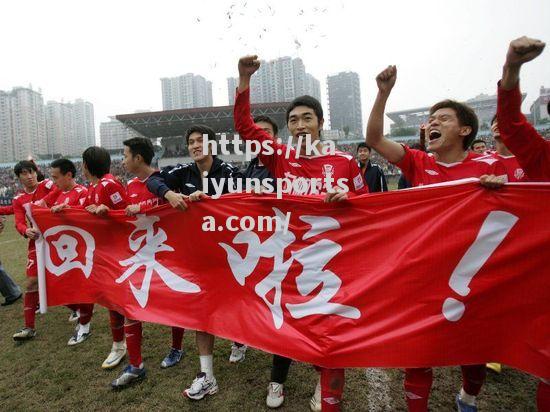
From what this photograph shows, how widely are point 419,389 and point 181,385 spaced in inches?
77.4

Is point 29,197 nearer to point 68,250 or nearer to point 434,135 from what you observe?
point 68,250

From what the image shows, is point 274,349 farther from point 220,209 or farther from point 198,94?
point 198,94

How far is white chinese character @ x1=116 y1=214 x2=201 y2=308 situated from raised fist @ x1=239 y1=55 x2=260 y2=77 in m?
1.50

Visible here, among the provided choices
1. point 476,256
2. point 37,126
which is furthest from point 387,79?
point 37,126

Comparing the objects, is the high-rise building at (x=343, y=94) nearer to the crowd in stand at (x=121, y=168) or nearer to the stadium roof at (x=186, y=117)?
the crowd in stand at (x=121, y=168)

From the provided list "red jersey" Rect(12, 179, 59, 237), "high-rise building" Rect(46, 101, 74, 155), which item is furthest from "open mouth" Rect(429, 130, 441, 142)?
"high-rise building" Rect(46, 101, 74, 155)

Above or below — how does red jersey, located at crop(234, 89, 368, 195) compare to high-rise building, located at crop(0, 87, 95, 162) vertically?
below

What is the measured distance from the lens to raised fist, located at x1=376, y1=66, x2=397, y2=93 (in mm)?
2154

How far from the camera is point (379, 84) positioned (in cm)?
218

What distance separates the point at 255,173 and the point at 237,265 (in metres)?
1.07

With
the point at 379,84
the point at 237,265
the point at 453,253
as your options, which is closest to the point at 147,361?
the point at 237,265

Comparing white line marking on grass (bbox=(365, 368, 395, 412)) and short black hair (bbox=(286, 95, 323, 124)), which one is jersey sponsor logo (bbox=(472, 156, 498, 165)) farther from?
white line marking on grass (bbox=(365, 368, 395, 412))

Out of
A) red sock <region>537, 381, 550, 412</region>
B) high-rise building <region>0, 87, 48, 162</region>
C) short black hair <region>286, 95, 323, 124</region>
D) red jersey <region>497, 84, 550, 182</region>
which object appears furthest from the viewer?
high-rise building <region>0, 87, 48, 162</region>

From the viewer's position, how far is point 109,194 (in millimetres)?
3738
